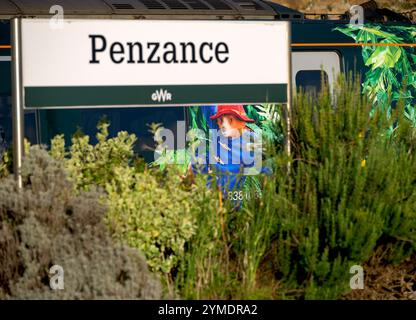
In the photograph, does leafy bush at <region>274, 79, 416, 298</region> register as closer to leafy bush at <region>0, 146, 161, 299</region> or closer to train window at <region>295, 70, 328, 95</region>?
leafy bush at <region>0, 146, 161, 299</region>

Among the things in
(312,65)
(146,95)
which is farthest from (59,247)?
(312,65)

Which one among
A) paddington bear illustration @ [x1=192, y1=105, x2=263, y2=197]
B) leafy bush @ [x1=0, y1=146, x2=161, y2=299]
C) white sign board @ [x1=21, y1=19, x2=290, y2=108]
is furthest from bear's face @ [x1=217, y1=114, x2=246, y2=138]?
leafy bush @ [x1=0, y1=146, x2=161, y2=299]

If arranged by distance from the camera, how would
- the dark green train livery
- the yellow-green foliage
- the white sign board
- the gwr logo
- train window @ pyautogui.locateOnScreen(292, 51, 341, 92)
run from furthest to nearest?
train window @ pyautogui.locateOnScreen(292, 51, 341, 92), the dark green train livery, the gwr logo, the white sign board, the yellow-green foliage

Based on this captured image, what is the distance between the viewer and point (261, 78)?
8953 millimetres

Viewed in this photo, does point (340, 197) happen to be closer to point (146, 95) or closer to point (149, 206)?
point (149, 206)

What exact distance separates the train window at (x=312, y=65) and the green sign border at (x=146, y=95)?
508cm

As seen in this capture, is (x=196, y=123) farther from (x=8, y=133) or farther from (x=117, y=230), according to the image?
(x=117, y=230)

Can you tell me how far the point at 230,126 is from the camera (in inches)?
Answer: 537

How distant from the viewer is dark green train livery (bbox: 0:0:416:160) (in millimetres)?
13273

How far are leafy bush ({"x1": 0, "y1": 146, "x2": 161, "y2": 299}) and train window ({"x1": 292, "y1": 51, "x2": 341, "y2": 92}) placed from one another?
668 centimetres

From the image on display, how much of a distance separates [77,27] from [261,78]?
1.65m

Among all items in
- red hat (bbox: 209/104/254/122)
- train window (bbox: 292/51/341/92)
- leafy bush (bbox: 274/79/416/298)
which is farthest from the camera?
train window (bbox: 292/51/341/92)

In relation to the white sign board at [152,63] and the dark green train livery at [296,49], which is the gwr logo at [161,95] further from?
the dark green train livery at [296,49]
